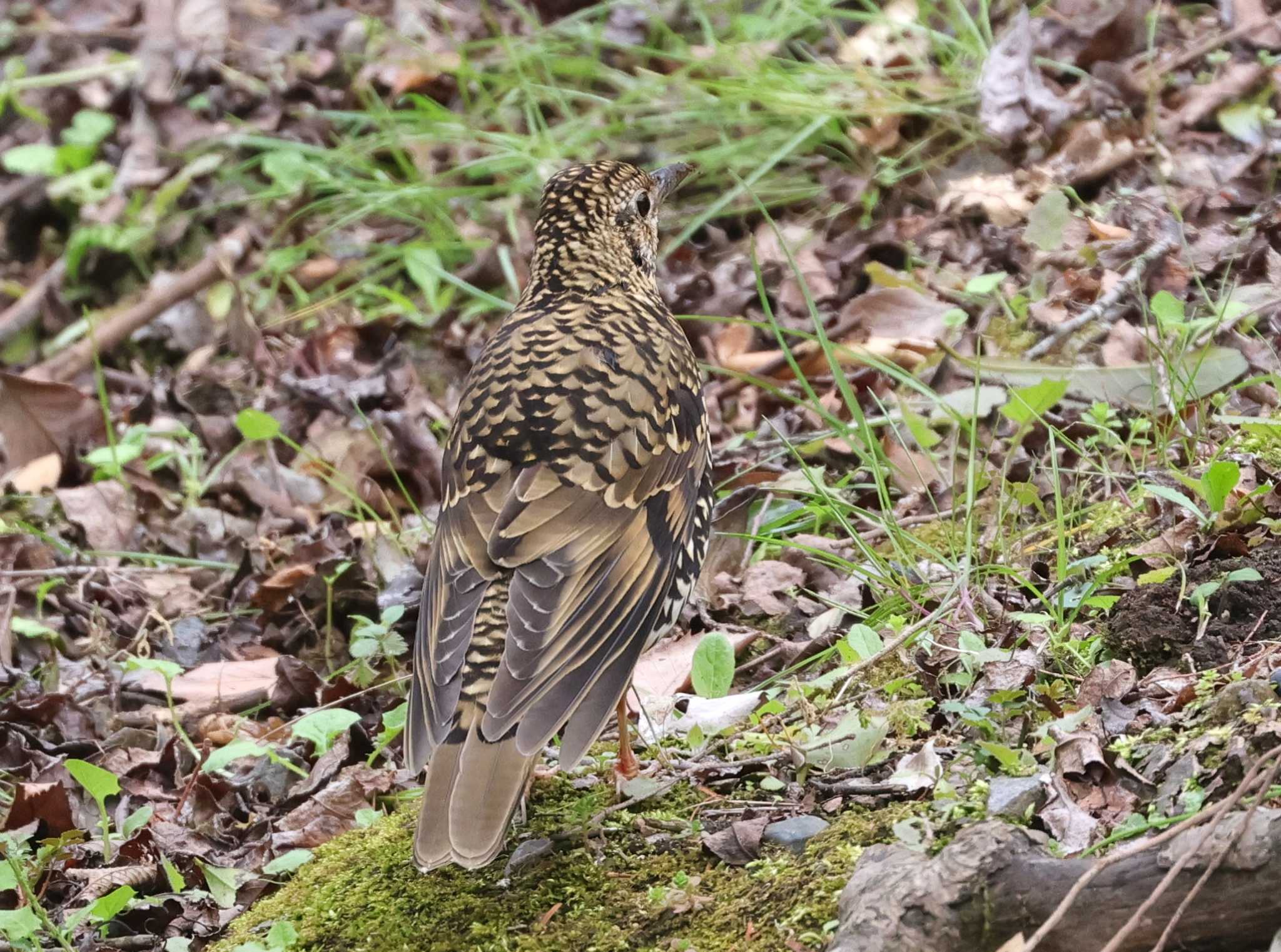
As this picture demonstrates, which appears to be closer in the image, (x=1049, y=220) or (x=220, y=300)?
(x=1049, y=220)

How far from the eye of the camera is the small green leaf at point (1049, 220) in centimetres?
562

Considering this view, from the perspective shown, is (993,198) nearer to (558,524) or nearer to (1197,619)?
(1197,619)

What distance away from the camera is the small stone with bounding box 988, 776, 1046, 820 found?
2.90 metres

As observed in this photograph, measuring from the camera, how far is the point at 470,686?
3271 millimetres

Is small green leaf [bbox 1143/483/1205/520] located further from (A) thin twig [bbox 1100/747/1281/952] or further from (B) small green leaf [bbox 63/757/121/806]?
(B) small green leaf [bbox 63/757/121/806]

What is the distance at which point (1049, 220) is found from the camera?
18.4 ft

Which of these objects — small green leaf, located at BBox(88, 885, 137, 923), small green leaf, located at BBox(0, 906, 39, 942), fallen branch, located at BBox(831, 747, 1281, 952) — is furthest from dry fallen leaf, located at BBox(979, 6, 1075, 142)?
small green leaf, located at BBox(0, 906, 39, 942)

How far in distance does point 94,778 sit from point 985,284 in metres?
3.50

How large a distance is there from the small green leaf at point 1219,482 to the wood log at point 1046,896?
1168 millimetres

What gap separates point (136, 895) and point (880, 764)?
1.95 m

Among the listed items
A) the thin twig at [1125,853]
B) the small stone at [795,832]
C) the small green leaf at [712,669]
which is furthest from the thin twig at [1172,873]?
the small green leaf at [712,669]

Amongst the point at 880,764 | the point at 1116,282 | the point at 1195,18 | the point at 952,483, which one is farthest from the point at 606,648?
the point at 1195,18

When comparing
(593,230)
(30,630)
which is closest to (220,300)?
(30,630)

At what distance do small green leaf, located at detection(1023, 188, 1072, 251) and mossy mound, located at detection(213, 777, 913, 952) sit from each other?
3.01 m
